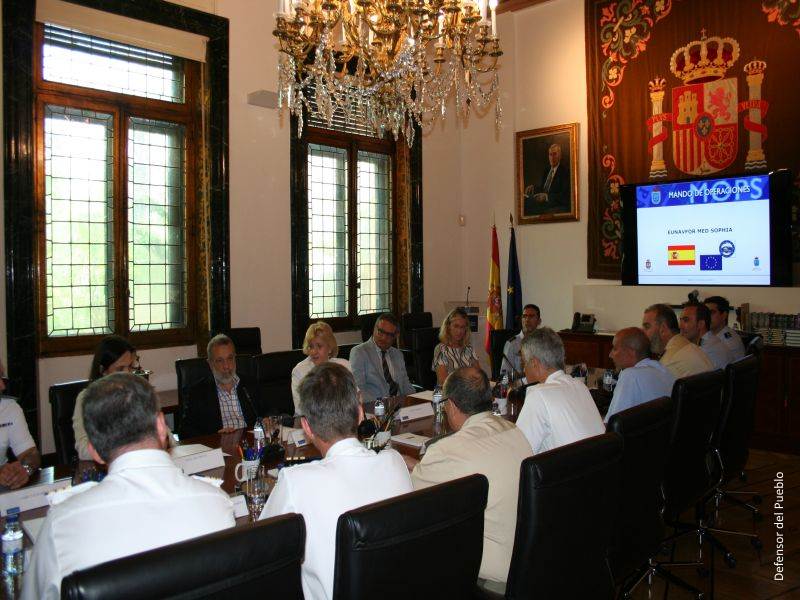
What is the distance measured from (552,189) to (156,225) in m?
4.37

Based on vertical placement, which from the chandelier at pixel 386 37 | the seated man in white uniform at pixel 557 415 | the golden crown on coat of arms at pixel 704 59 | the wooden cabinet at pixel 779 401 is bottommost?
the wooden cabinet at pixel 779 401

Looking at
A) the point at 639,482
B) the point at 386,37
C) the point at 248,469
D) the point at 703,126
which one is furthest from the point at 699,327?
the point at 248,469

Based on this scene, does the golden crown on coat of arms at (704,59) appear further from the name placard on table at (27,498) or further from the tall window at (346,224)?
the name placard on table at (27,498)

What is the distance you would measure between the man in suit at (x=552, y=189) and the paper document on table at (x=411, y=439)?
5183 millimetres

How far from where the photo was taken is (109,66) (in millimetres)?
6031

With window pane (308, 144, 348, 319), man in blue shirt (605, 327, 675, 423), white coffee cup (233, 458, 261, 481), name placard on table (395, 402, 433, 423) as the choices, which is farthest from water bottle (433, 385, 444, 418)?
window pane (308, 144, 348, 319)

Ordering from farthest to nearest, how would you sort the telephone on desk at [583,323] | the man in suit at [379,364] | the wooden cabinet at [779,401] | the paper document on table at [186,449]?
the telephone on desk at [583,323] → the wooden cabinet at [779,401] → the man in suit at [379,364] → the paper document on table at [186,449]

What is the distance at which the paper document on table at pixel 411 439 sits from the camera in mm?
3287

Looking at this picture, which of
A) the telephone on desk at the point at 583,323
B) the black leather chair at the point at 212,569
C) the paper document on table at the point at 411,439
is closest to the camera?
the black leather chair at the point at 212,569

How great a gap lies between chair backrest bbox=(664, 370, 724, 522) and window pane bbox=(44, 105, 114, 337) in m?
4.78

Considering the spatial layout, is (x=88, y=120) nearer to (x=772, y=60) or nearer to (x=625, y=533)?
(x=625, y=533)

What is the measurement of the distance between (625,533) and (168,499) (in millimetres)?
1797

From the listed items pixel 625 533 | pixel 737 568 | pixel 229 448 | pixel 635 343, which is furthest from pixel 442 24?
pixel 737 568

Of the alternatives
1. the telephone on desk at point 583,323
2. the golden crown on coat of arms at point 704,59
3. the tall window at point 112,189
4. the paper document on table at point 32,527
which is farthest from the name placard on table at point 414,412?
the golden crown on coat of arms at point 704,59
